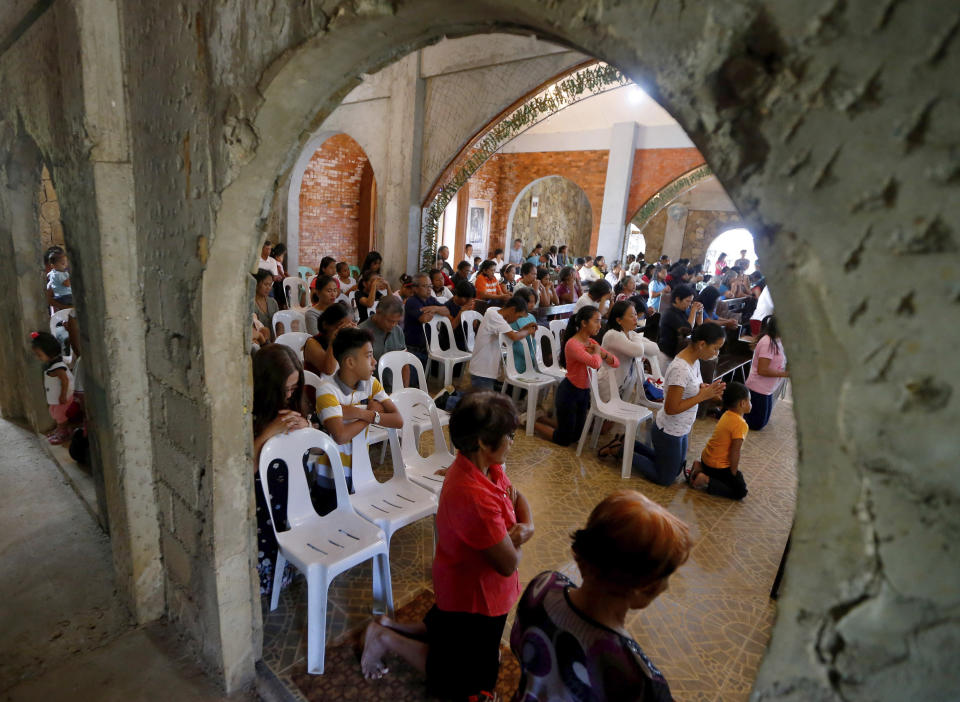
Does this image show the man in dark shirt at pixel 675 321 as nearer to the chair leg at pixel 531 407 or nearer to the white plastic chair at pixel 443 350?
the chair leg at pixel 531 407

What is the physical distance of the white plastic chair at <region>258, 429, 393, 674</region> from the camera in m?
2.30

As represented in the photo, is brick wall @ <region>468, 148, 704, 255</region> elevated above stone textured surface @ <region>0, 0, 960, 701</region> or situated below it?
above

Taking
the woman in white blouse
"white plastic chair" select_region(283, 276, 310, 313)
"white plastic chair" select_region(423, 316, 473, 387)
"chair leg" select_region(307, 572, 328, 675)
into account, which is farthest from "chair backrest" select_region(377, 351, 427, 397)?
"white plastic chair" select_region(283, 276, 310, 313)

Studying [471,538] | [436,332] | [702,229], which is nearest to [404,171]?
[436,332]

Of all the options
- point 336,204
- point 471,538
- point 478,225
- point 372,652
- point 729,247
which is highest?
point 336,204

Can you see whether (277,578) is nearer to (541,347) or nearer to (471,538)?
(471,538)

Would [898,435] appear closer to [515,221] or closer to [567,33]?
[567,33]

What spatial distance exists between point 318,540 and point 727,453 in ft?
10.5

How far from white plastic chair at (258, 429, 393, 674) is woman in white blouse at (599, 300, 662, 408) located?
280cm

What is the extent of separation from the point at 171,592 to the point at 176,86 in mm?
2302

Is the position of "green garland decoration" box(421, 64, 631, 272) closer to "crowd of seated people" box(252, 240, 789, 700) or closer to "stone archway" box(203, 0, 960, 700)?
"crowd of seated people" box(252, 240, 789, 700)

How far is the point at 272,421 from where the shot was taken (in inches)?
103

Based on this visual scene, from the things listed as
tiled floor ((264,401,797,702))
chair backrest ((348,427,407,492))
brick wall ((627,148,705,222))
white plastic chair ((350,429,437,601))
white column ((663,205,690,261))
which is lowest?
tiled floor ((264,401,797,702))

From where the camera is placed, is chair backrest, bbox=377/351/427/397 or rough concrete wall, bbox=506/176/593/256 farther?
rough concrete wall, bbox=506/176/593/256
